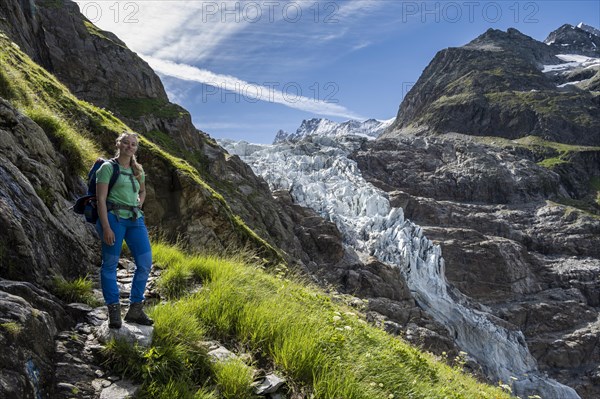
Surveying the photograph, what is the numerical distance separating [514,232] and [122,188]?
140 meters

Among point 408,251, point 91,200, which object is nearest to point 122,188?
point 91,200

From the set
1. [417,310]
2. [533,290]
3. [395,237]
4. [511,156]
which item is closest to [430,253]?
[395,237]

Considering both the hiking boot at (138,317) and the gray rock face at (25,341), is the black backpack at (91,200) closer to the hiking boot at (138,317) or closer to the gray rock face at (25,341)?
the gray rock face at (25,341)

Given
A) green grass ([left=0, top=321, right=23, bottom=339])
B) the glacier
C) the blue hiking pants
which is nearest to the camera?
green grass ([left=0, top=321, right=23, bottom=339])

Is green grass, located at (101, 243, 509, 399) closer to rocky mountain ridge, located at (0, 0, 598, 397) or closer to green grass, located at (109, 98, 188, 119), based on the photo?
rocky mountain ridge, located at (0, 0, 598, 397)

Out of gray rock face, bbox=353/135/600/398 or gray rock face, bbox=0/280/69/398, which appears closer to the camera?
Answer: gray rock face, bbox=0/280/69/398

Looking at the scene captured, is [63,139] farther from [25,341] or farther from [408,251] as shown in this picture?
[408,251]

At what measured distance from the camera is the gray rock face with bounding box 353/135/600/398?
93.2m

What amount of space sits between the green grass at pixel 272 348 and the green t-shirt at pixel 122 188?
1.47m

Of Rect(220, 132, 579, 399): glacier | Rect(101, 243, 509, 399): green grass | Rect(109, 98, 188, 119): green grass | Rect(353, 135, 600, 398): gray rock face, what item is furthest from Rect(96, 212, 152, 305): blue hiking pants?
Rect(353, 135, 600, 398): gray rock face

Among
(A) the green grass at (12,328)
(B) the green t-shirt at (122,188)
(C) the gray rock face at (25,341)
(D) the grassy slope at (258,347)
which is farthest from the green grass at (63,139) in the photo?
(A) the green grass at (12,328)

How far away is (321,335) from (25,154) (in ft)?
21.7

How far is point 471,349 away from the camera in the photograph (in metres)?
67.2

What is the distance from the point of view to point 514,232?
129000mm
